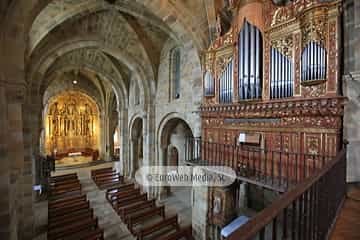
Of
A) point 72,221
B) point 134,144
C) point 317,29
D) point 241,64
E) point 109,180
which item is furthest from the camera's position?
point 134,144

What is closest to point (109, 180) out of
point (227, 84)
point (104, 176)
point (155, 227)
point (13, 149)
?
point (104, 176)

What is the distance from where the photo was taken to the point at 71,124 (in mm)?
17641

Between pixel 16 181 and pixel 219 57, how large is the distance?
5432 mm

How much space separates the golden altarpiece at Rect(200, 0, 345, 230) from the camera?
3135 mm

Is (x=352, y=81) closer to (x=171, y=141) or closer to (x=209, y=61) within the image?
(x=209, y=61)

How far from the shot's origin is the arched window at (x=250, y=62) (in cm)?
412

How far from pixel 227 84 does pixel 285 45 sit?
1603 mm

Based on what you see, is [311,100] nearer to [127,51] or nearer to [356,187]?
[356,187]

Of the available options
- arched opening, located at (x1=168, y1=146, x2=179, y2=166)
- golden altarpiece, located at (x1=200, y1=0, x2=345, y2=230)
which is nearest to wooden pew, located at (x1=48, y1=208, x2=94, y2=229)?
arched opening, located at (x1=168, y1=146, x2=179, y2=166)

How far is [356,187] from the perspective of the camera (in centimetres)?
309

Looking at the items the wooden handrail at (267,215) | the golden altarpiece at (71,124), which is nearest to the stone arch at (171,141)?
the wooden handrail at (267,215)

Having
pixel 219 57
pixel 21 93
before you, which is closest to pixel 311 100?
pixel 219 57

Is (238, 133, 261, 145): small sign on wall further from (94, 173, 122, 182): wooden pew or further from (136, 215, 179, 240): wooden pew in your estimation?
(94, 173, 122, 182): wooden pew

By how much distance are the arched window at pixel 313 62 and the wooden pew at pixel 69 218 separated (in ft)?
25.6
